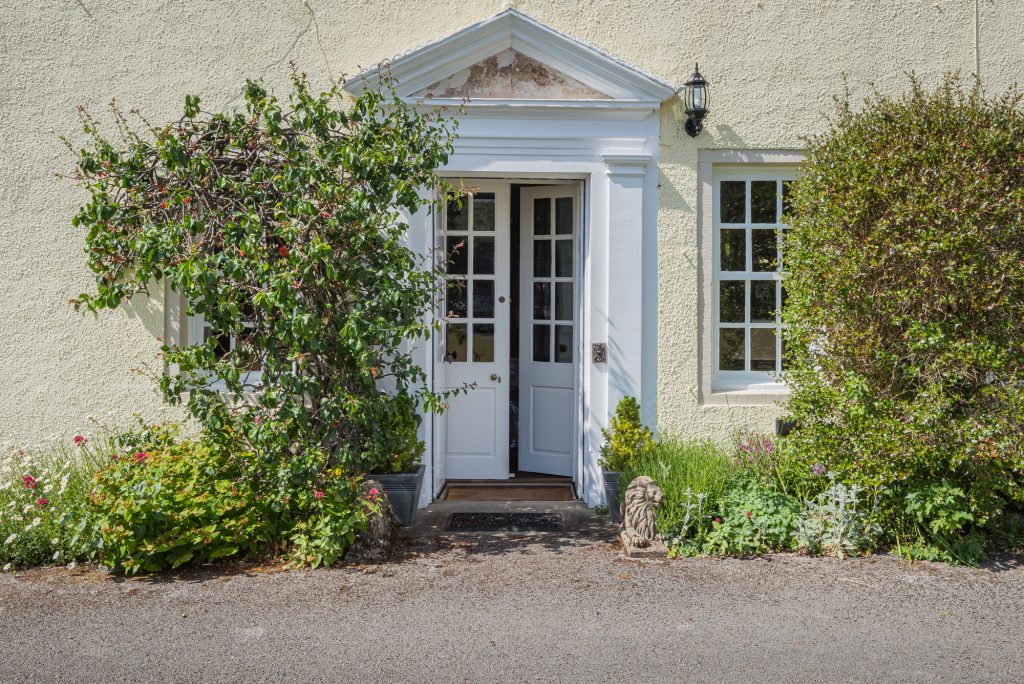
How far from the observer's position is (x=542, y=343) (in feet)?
25.6

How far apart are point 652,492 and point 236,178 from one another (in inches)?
145

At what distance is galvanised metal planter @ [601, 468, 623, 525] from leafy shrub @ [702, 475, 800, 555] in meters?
0.78

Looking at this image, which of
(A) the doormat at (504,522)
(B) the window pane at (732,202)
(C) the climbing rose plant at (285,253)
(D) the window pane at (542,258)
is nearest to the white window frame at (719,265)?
(B) the window pane at (732,202)

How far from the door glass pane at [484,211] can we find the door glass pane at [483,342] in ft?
2.85

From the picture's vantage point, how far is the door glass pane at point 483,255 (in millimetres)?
7445

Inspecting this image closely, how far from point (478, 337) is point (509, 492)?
4.55 feet

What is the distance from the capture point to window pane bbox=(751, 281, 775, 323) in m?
7.11

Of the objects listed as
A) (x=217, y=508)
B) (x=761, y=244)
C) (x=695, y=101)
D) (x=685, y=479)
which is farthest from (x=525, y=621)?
(x=695, y=101)

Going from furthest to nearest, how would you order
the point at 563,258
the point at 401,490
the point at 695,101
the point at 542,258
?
the point at 542,258
the point at 563,258
the point at 695,101
the point at 401,490

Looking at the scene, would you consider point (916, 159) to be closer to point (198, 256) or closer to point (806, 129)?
point (806, 129)

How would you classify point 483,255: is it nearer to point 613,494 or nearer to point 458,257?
point 458,257

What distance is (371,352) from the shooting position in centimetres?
547

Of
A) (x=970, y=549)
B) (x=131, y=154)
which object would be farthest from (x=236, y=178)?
(x=970, y=549)

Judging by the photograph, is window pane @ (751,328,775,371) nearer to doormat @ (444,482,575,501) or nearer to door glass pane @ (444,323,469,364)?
doormat @ (444,482,575,501)
